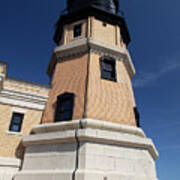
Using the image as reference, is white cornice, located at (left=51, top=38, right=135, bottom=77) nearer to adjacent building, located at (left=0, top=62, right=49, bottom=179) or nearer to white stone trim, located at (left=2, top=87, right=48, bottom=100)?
adjacent building, located at (left=0, top=62, right=49, bottom=179)

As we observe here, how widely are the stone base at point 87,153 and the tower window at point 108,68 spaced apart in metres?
3.80

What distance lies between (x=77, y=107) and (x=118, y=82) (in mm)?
3484

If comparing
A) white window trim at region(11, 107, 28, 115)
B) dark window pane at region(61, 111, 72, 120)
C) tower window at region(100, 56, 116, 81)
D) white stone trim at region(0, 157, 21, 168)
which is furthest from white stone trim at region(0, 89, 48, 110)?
tower window at region(100, 56, 116, 81)

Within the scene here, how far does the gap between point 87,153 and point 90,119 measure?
5.87ft

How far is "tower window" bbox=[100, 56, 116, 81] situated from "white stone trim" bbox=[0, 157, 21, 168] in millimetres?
7144

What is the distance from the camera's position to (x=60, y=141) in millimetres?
9344

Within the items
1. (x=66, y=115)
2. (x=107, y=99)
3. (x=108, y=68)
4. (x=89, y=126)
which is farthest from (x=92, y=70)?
(x=89, y=126)

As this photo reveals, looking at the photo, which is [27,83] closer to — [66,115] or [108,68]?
[66,115]

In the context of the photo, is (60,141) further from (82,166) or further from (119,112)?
(119,112)

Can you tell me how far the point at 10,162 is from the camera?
32.5 feet

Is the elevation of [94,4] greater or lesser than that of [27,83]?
greater

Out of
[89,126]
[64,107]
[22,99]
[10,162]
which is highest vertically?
[22,99]

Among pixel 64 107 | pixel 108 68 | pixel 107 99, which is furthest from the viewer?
pixel 108 68

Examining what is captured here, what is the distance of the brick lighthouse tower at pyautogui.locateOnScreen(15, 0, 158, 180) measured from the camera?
871 cm
